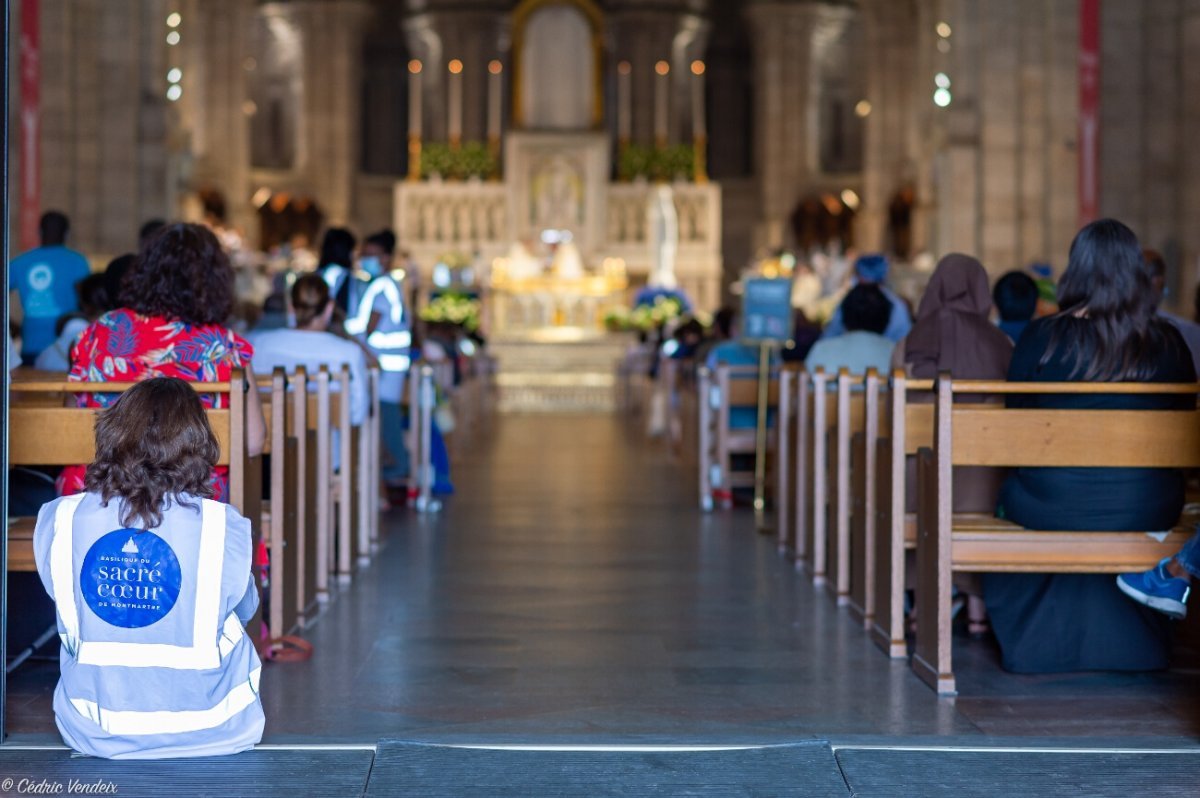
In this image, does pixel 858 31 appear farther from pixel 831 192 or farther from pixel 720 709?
pixel 720 709

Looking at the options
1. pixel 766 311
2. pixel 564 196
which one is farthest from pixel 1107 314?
pixel 564 196

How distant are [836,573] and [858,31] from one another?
28.7 m

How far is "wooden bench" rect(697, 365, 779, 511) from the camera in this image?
36.4 feet

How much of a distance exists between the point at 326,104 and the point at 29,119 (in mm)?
16379

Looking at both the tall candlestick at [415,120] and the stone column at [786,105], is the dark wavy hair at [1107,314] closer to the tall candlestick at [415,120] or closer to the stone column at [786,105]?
the tall candlestick at [415,120]

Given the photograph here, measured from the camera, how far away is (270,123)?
36.7 meters

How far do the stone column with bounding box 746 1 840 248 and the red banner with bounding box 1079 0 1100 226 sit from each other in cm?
1573

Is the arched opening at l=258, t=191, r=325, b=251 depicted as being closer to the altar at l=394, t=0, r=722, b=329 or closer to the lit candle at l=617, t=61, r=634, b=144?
the altar at l=394, t=0, r=722, b=329

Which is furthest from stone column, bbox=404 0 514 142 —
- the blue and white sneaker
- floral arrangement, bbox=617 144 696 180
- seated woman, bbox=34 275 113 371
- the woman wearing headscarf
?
the blue and white sneaker

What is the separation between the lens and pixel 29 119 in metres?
17.2

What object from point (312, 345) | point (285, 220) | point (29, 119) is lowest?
point (312, 345)

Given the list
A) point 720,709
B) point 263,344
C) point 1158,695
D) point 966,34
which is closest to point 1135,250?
point 1158,695

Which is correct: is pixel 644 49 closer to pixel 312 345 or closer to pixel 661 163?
pixel 661 163

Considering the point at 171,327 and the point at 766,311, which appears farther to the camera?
the point at 766,311
